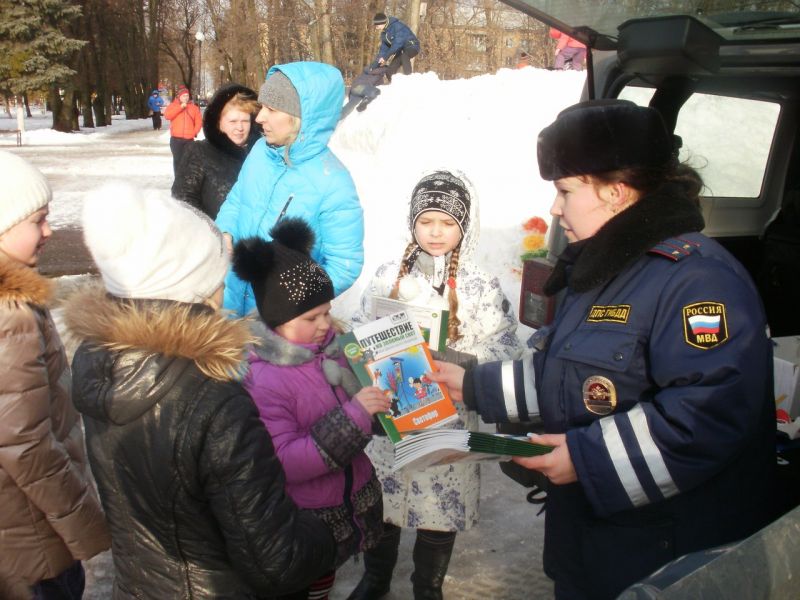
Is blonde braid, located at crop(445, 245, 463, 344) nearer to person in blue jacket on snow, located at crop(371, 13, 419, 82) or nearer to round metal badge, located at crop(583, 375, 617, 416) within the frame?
round metal badge, located at crop(583, 375, 617, 416)

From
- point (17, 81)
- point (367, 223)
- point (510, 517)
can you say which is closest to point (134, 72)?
point (17, 81)

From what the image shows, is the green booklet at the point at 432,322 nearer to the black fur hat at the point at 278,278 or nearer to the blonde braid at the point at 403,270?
the blonde braid at the point at 403,270

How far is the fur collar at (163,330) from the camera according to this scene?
5.54 feet

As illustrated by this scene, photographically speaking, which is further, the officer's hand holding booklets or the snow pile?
the snow pile

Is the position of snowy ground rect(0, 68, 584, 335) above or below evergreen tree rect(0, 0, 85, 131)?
below

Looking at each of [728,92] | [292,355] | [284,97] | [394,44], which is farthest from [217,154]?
[394,44]

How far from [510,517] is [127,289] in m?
2.58

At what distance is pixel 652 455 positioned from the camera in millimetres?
1718

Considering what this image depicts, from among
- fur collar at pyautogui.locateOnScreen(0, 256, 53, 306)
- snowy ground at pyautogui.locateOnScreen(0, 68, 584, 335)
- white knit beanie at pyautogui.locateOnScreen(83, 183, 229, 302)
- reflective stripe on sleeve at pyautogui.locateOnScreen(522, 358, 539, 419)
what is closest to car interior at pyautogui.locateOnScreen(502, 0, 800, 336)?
reflective stripe on sleeve at pyautogui.locateOnScreen(522, 358, 539, 419)

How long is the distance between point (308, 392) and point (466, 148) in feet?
29.9

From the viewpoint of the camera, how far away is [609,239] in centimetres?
186

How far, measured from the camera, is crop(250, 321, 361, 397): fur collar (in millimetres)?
2324

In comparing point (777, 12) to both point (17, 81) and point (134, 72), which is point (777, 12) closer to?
point (17, 81)

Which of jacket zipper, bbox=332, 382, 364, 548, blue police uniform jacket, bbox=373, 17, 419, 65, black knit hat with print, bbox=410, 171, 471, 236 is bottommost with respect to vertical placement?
jacket zipper, bbox=332, 382, 364, 548
